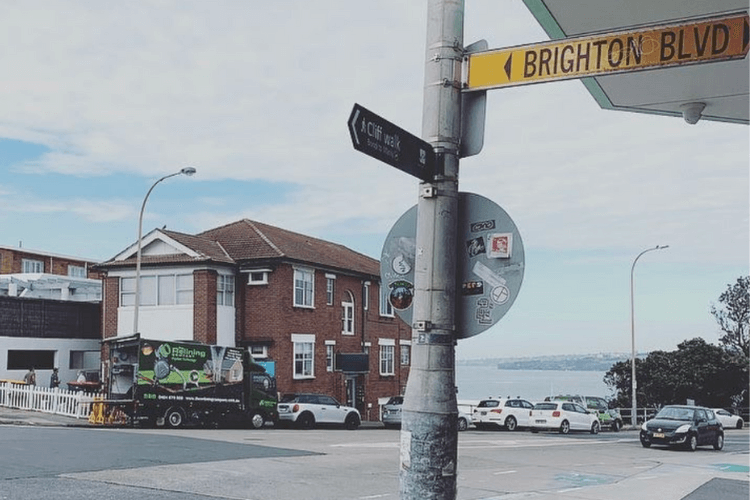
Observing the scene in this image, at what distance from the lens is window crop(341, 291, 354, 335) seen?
42.2 metres

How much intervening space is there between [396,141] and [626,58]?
1180mm

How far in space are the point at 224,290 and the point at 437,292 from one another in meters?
34.6

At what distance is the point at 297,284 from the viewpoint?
38812 millimetres

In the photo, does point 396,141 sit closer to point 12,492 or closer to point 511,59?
point 511,59

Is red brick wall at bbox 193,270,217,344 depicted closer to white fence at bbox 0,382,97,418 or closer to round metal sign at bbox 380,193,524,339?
white fence at bbox 0,382,97,418

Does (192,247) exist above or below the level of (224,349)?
above

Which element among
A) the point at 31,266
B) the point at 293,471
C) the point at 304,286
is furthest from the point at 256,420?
the point at 31,266

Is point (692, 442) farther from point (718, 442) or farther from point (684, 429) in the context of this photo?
point (718, 442)

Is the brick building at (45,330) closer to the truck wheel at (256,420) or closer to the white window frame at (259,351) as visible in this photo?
the white window frame at (259,351)

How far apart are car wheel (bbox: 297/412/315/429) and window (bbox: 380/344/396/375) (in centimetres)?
1151

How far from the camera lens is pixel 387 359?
45.8m

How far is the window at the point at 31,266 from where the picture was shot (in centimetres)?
5944

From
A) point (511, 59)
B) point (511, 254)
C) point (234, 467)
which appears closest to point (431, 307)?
point (511, 254)

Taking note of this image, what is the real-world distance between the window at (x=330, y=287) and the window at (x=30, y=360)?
42.3 ft
